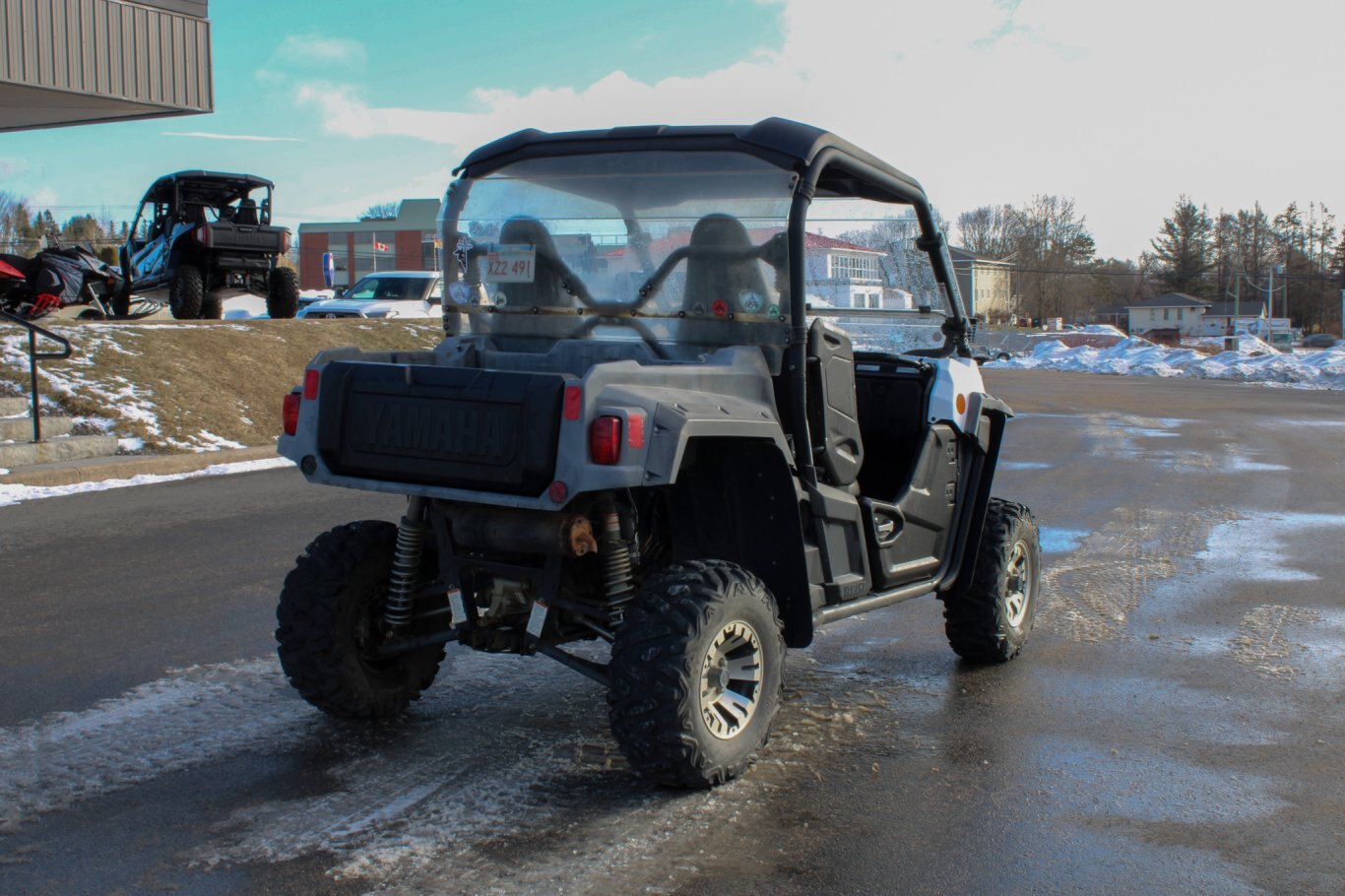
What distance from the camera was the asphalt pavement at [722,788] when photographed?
3.69 metres

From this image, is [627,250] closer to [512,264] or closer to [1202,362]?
[512,264]

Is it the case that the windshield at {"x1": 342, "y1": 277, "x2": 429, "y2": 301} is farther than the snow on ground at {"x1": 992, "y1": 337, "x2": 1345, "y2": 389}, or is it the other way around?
the snow on ground at {"x1": 992, "y1": 337, "x2": 1345, "y2": 389}

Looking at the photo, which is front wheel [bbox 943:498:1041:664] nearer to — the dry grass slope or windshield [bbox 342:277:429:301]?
the dry grass slope

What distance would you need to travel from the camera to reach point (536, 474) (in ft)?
13.0

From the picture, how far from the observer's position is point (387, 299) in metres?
23.9

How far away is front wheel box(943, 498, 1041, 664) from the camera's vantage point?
19.1 ft

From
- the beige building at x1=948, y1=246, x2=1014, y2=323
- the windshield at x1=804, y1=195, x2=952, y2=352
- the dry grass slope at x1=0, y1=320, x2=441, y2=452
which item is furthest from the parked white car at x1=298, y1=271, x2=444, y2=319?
the windshield at x1=804, y1=195, x2=952, y2=352

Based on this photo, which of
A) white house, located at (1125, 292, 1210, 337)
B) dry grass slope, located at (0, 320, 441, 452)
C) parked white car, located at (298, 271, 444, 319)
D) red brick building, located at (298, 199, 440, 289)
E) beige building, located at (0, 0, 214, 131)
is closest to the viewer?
dry grass slope, located at (0, 320, 441, 452)

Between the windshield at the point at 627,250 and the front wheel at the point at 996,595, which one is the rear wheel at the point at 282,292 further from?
the front wheel at the point at 996,595

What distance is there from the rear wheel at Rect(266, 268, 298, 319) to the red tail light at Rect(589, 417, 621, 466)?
57.0ft

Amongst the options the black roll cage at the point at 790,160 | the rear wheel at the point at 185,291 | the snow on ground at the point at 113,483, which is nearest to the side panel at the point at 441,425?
the black roll cage at the point at 790,160

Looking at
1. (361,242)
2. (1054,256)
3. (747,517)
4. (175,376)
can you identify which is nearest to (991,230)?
(1054,256)

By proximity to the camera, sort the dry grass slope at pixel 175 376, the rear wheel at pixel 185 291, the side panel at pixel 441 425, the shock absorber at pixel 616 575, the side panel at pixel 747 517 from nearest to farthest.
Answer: the side panel at pixel 441 425
the shock absorber at pixel 616 575
the side panel at pixel 747 517
the dry grass slope at pixel 175 376
the rear wheel at pixel 185 291

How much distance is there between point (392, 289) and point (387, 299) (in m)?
0.53
